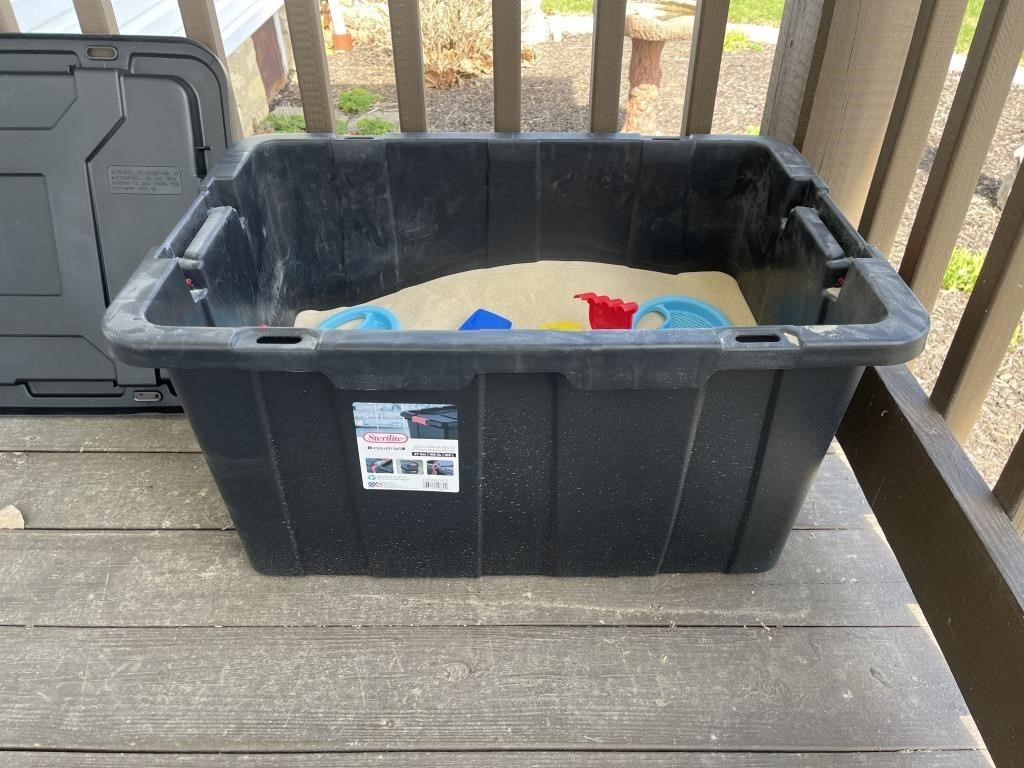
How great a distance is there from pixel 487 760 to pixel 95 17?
1.37m

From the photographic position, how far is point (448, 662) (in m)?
1.03

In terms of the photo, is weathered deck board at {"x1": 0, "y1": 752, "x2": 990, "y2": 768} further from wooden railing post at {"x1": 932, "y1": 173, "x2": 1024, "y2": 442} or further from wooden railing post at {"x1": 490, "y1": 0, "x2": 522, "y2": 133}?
wooden railing post at {"x1": 490, "y1": 0, "x2": 522, "y2": 133}

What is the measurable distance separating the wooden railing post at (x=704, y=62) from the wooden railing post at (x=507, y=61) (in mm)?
308

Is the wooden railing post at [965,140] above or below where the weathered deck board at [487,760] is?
above

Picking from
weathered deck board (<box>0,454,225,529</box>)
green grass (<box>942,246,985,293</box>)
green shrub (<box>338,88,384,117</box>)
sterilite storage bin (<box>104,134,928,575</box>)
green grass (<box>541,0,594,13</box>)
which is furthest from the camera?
green grass (<box>541,0,594,13</box>)

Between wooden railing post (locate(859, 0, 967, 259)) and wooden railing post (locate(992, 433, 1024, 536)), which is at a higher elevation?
wooden railing post (locate(859, 0, 967, 259))

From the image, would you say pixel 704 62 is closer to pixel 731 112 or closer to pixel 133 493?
pixel 133 493

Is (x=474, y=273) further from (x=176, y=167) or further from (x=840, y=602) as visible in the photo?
(x=840, y=602)

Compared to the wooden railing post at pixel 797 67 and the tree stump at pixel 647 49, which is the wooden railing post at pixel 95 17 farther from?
the tree stump at pixel 647 49

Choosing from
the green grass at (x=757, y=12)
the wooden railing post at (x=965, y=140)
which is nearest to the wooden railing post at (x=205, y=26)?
the wooden railing post at (x=965, y=140)

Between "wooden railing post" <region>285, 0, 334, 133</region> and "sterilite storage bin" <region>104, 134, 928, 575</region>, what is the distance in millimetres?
77

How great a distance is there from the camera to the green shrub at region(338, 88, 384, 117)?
12.8ft

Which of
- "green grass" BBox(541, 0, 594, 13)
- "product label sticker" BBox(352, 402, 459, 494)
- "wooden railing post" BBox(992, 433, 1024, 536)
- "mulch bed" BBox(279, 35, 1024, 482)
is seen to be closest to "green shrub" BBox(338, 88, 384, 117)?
"mulch bed" BBox(279, 35, 1024, 482)

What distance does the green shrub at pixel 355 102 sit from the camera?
154 inches
